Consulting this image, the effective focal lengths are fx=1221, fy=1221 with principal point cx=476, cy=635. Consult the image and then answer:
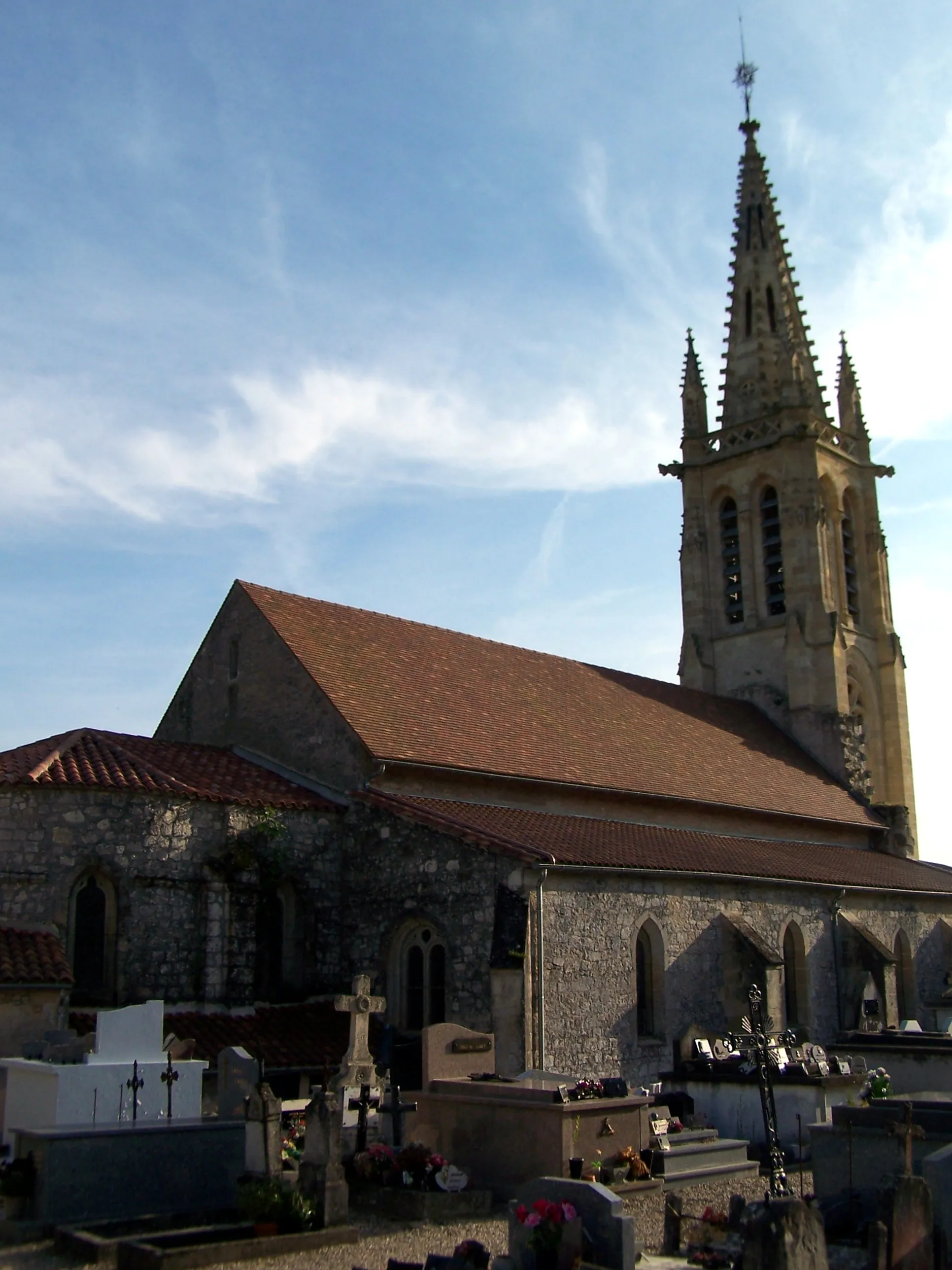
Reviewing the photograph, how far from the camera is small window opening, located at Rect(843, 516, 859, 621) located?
3766cm

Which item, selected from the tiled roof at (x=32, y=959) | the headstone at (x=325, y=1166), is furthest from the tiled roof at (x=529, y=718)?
the headstone at (x=325, y=1166)

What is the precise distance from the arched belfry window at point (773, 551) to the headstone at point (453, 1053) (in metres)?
23.1

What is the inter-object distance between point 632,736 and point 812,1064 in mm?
10817

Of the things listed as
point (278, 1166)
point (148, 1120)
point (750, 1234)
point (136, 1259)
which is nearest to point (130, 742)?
point (148, 1120)

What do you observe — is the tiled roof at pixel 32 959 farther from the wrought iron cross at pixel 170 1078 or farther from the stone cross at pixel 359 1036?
the stone cross at pixel 359 1036

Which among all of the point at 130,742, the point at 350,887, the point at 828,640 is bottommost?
the point at 350,887

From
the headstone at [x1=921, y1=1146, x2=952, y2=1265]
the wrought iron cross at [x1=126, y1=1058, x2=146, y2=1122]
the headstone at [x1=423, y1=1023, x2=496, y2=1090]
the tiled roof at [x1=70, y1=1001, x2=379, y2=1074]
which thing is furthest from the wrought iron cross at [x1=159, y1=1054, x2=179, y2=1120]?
the headstone at [x1=921, y1=1146, x2=952, y2=1265]

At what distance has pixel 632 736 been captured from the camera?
90.5 ft

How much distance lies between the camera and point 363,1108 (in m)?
14.6

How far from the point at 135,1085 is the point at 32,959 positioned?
3.68 meters

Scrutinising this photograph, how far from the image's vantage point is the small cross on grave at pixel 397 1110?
14.8 metres

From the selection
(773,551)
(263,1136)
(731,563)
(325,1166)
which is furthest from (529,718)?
(731,563)

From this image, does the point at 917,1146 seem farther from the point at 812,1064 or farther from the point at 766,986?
the point at 766,986

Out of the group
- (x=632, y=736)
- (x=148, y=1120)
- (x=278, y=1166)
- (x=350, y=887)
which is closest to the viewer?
(x=278, y=1166)
